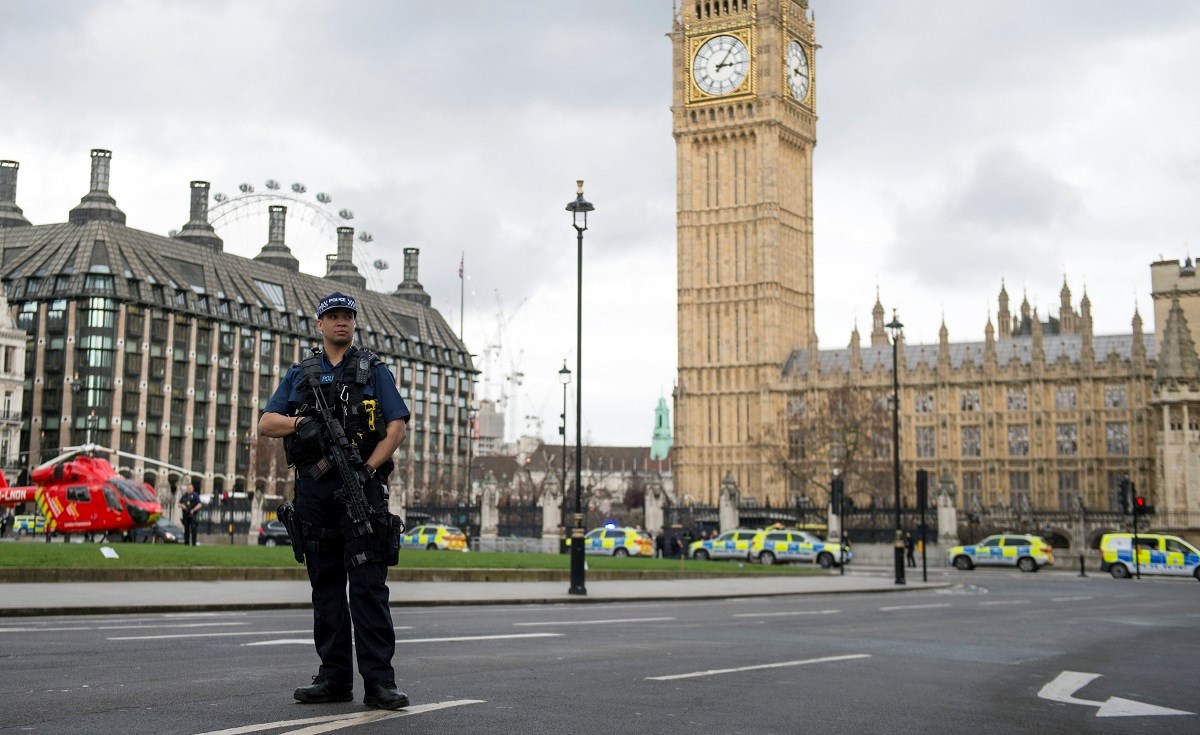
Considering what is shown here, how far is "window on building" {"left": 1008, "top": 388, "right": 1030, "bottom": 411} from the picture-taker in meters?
93.2

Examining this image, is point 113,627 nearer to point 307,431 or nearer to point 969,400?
point 307,431

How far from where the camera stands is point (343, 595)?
6.70 m

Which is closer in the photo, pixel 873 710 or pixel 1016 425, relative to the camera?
pixel 873 710

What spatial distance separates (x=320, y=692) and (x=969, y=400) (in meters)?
92.9

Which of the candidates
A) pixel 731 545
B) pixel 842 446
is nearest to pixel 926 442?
pixel 842 446

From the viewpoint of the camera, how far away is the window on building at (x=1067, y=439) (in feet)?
299

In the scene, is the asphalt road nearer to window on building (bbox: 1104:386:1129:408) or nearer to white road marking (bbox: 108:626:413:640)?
white road marking (bbox: 108:626:413:640)

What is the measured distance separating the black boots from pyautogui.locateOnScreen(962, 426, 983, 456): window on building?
91990mm

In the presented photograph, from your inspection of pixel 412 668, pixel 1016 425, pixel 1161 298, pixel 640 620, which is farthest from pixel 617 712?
pixel 1016 425

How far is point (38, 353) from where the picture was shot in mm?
86000

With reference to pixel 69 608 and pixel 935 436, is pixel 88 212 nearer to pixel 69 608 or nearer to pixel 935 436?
pixel 935 436

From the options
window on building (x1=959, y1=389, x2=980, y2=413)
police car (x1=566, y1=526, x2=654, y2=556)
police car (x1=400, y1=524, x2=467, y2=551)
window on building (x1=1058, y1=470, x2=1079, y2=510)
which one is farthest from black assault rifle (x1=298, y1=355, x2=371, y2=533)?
window on building (x1=959, y1=389, x2=980, y2=413)

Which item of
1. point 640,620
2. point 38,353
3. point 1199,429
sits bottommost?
point 640,620

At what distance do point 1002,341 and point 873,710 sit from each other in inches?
3758
